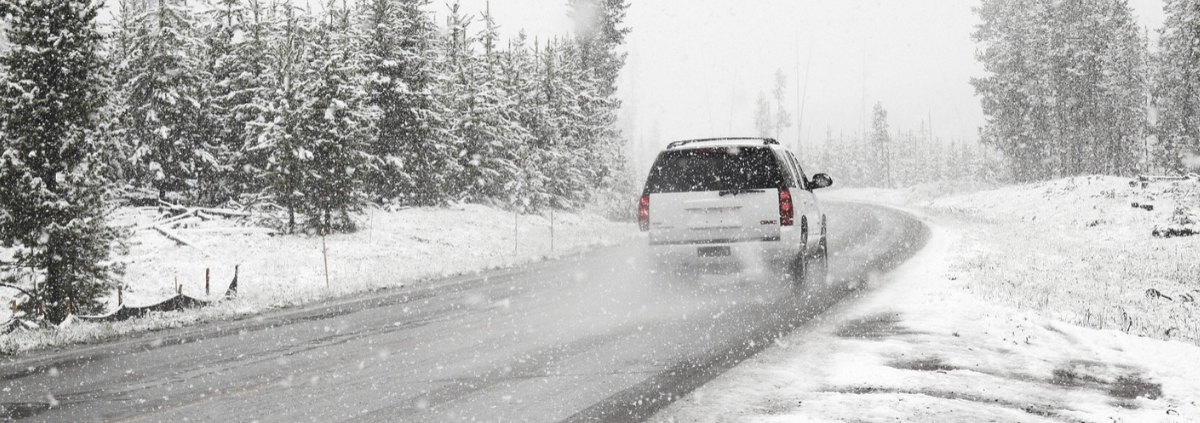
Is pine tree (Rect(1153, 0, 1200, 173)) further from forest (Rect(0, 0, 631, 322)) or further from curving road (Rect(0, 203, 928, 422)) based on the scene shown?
curving road (Rect(0, 203, 928, 422))

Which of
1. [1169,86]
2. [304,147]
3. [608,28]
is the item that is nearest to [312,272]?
[304,147]

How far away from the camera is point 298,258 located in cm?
2125

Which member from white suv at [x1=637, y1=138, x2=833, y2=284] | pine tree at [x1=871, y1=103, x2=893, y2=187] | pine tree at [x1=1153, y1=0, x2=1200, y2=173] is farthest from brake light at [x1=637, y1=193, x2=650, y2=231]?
pine tree at [x1=871, y1=103, x2=893, y2=187]

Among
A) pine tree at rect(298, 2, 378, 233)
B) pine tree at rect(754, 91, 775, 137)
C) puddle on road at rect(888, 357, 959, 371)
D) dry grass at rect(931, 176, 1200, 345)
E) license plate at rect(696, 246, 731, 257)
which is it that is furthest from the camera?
pine tree at rect(754, 91, 775, 137)

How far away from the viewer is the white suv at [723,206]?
9.99 meters

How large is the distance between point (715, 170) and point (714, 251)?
44.0 inches

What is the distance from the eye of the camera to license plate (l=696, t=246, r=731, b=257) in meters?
10.1

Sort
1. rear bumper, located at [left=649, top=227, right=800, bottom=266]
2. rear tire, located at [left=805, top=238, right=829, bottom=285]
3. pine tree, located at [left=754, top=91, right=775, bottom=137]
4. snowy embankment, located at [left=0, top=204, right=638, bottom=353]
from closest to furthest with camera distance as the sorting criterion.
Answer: rear bumper, located at [left=649, top=227, right=800, bottom=266], snowy embankment, located at [left=0, top=204, right=638, bottom=353], rear tire, located at [left=805, top=238, right=829, bottom=285], pine tree, located at [left=754, top=91, right=775, bottom=137]

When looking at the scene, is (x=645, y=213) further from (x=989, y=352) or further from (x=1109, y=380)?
(x=1109, y=380)

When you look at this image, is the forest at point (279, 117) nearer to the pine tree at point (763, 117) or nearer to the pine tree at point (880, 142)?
the pine tree at point (880, 142)

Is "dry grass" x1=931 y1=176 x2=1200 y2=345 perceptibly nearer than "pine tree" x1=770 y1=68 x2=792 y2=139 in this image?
Yes

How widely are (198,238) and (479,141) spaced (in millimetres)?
12107

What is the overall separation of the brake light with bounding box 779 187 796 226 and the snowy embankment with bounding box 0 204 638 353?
6536mm

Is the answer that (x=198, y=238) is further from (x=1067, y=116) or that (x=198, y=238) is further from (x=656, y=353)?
(x=1067, y=116)
